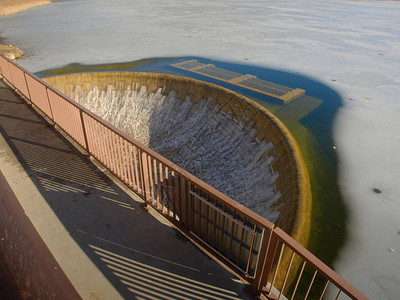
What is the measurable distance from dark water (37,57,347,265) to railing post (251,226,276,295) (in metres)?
4.63

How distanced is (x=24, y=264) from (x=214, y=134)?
15634 mm

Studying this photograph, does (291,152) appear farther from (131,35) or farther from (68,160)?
(131,35)

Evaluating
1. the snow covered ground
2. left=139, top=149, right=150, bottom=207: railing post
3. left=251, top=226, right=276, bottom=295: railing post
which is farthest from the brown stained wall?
the snow covered ground

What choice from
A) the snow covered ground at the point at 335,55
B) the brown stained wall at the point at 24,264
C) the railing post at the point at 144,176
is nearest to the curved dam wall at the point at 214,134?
the snow covered ground at the point at 335,55

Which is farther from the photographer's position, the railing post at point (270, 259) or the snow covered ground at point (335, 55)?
the snow covered ground at point (335, 55)

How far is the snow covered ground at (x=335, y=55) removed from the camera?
851 centimetres

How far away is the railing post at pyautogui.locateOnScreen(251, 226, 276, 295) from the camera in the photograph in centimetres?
370

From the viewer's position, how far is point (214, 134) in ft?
55.2

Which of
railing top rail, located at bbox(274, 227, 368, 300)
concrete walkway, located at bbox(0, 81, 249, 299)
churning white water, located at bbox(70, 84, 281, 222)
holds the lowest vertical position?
churning white water, located at bbox(70, 84, 281, 222)

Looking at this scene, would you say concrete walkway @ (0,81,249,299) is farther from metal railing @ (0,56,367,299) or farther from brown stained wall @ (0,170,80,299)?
brown stained wall @ (0,170,80,299)

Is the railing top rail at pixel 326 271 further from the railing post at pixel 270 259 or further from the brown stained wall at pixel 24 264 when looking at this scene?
the brown stained wall at pixel 24 264

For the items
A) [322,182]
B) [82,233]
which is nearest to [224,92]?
[322,182]

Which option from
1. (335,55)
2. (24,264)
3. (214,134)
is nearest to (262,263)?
(24,264)

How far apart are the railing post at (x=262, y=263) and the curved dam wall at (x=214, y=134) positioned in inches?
168
